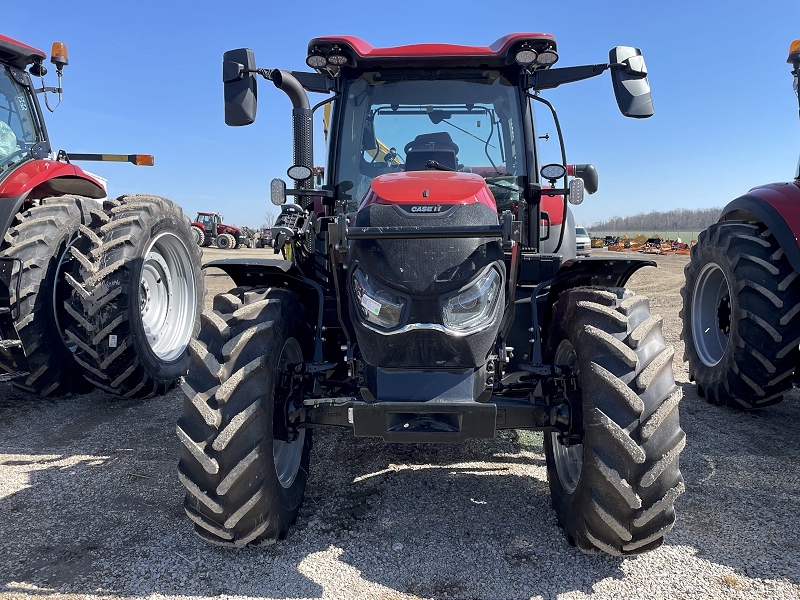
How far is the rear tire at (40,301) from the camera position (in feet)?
13.5

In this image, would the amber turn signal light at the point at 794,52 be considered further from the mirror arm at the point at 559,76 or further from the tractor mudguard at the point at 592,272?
the tractor mudguard at the point at 592,272

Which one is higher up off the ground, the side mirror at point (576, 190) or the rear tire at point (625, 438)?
the side mirror at point (576, 190)

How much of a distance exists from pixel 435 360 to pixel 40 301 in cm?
323

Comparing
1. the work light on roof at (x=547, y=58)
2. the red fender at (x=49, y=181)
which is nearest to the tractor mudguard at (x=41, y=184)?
the red fender at (x=49, y=181)

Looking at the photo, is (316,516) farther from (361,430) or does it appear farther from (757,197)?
(757,197)

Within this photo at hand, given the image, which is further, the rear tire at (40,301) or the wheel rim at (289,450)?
the rear tire at (40,301)

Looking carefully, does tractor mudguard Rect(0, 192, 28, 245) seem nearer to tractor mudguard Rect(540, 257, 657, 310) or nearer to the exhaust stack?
the exhaust stack

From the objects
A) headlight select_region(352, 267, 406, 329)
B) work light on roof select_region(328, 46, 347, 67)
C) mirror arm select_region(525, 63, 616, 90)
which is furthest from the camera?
work light on roof select_region(328, 46, 347, 67)

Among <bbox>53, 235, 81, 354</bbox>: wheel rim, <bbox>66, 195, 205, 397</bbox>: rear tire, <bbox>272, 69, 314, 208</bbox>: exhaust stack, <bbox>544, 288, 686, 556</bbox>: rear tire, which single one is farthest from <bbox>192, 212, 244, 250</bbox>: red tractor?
<bbox>544, 288, 686, 556</bbox>: rear tire

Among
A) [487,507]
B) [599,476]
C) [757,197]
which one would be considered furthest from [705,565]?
[757,197]

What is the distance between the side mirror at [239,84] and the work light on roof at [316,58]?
0.41 m

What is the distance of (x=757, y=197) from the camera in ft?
14.5

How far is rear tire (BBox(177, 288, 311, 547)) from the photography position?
2.41 meters

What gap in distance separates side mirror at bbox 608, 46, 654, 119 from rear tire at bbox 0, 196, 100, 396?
3.90m
